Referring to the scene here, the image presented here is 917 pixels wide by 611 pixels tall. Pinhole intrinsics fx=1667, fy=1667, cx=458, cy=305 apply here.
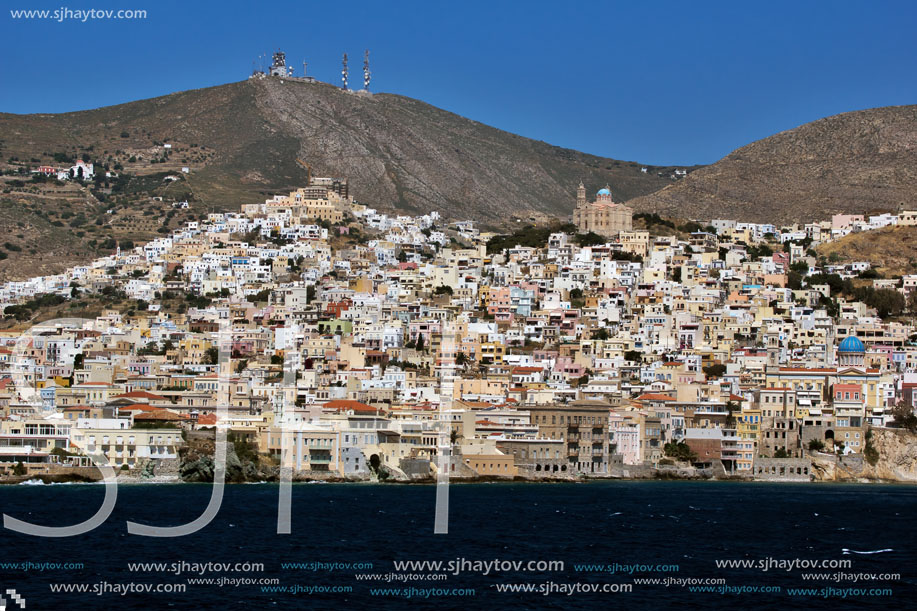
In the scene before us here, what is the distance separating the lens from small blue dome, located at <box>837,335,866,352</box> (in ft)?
277

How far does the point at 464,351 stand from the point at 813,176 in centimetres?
7530

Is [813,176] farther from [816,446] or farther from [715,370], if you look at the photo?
[816,446]

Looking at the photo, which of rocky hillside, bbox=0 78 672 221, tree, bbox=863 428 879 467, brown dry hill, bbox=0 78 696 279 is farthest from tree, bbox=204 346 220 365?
rocky hillside, bbox=0 78 672 221

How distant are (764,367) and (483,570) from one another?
138 ft

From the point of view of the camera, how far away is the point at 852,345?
8456 centimetres

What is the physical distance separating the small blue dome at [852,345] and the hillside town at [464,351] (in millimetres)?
298

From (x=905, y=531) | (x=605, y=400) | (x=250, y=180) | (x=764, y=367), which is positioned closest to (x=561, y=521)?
(x=905, y=531)

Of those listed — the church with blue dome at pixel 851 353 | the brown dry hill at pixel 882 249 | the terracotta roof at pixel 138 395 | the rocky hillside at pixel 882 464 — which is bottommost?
the rocky hillside at pixel 882 464

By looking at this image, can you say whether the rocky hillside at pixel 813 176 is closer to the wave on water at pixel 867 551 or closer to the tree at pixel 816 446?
the tree at pixel 816 446

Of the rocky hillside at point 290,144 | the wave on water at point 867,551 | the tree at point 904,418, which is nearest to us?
the wave on water at point 867,551

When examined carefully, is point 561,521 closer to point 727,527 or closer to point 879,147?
point 727,527

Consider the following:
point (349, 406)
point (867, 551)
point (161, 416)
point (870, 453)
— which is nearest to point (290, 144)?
point (349, 406)

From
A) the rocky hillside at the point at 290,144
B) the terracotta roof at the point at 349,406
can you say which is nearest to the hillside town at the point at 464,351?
the terracotta roof at the point at 349,406

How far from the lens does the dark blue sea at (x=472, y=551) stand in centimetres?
3928
